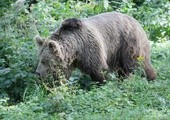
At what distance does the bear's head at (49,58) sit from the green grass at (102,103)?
0.31 metres

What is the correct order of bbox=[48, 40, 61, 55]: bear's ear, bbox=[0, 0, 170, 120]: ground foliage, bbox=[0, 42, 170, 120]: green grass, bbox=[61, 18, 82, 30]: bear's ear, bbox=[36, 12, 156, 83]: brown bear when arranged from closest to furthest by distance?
bbox=[0, 42, 170, 120]: green grass, bbox=[0, 0, 170, 120]: ground foliage, bbox=[48, 40, 61, 55]: bear's ear, bbox=[36, 12, 156, 83]: brown bear, bbox=[61, 18, 82, 30]: bear's ear

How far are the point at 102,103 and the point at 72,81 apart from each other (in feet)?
6.39

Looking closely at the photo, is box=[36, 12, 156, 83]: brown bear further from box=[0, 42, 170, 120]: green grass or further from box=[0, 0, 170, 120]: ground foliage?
box=[0, 42, 170, 120]: green grass

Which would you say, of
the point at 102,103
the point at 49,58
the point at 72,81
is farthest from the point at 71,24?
the point at 102,103

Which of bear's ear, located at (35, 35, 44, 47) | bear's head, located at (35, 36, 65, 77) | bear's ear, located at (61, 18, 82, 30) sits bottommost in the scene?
bear's head, located at (35, 36, 65, 77)

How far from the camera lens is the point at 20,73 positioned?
369 inches

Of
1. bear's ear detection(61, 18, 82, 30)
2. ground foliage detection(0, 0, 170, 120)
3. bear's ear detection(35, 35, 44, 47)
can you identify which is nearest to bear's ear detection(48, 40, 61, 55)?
bear's ear detection(35, 35, 44, 47)

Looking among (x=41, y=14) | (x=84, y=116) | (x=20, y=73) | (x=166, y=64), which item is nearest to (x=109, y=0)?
(x=41, y=14)

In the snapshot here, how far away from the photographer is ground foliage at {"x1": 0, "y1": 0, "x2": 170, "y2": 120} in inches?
284

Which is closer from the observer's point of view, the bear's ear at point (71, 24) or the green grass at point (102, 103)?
the green grass at point (102, 103)

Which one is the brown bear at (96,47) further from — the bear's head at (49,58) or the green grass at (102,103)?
the green grass at (102,103)

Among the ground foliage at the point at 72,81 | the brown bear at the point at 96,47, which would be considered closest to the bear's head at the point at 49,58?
the brown bear at the point at 96,47

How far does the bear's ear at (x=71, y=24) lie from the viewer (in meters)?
9.07

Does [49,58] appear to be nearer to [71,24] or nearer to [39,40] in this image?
[39,40]
